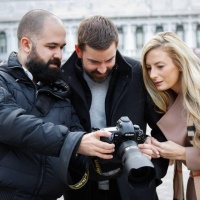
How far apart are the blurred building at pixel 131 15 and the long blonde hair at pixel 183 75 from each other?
93.6ft

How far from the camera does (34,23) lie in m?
2.09

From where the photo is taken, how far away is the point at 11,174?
1849mm

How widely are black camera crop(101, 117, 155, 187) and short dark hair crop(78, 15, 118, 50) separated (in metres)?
0.55

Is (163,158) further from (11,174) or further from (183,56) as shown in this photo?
(11,174)

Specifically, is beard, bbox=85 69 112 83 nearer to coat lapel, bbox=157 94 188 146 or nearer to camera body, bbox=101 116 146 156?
coat lapel, bbox=157 94 188 146

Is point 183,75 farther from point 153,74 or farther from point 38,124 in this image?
point 38,124

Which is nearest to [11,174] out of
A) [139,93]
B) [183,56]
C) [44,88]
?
[44,88]

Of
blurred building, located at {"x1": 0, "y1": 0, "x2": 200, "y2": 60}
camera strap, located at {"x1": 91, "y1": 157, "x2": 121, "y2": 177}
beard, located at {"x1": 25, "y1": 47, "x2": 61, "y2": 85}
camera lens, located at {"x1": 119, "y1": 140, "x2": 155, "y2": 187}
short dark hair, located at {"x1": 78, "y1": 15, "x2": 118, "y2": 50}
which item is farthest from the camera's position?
blurred building, located at {"x1": 0, "y1": 0, "x2": 200, "y2": 60}

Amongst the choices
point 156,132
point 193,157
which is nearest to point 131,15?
point 156,132

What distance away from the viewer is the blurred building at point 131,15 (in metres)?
30.8

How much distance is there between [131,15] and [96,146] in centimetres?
3014

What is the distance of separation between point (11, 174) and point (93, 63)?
69 cm

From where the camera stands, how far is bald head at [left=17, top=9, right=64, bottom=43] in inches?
80.9

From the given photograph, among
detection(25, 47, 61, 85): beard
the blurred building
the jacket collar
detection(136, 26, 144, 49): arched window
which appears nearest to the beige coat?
the jacket collar
